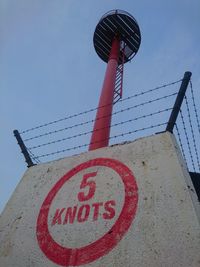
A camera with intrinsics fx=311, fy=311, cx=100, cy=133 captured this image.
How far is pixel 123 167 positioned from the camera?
13.1 ft

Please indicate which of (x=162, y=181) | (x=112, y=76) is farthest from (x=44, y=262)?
(x=112, y=76)

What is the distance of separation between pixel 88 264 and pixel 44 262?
→ 56 centimetres

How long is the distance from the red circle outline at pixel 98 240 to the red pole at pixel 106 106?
3.13 metres

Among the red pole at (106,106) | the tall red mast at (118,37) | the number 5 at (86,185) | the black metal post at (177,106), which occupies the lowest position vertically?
the number 5 at (86,185)

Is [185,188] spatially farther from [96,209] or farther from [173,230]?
[96,209]

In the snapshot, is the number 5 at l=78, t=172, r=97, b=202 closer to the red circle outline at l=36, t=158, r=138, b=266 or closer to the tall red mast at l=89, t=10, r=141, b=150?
the red circle outline at l=36, t=158, r=138, b=266

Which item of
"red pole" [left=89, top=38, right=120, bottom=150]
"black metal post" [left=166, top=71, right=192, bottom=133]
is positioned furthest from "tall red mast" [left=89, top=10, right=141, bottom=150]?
"black metal post" [left=166, top=71, right=192, bottom=133]

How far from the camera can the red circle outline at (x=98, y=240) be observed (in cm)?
325

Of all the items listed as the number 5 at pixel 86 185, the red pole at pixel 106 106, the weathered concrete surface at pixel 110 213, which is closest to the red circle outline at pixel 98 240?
the weathered concrete surface at pixel 110 213

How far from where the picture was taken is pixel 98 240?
3.33 m

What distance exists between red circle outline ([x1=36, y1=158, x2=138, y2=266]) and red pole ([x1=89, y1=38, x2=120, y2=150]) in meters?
3.13

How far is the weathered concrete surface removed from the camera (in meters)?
3.01

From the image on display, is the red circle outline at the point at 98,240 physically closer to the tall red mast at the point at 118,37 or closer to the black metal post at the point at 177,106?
the black metal post at the point at 177,106

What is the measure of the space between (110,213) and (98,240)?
0.33 m
